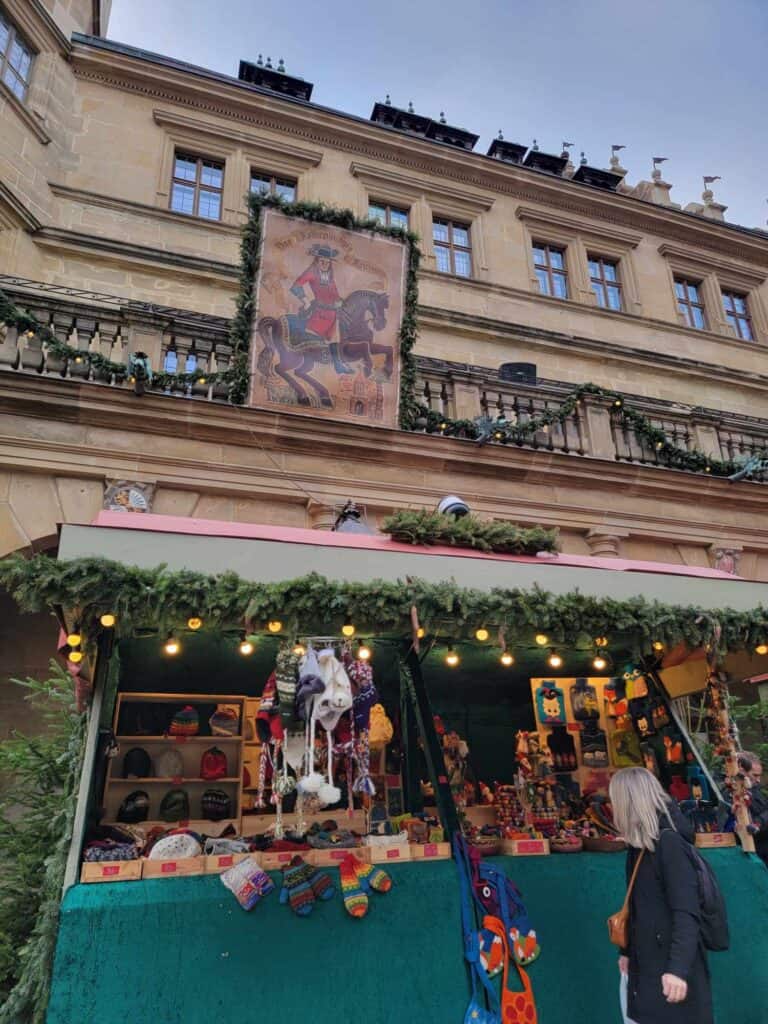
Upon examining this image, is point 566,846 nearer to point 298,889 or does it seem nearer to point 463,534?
point 298,889

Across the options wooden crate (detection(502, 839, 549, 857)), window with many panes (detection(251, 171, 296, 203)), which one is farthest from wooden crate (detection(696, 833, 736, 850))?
window with many panes (detection(251, 171, 296, 203))

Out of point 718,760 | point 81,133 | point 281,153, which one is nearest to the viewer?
point 718,760

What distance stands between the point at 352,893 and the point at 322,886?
0.21 metres

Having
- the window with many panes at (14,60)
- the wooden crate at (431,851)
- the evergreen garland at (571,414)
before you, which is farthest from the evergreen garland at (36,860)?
the window with many panes at (14,60)

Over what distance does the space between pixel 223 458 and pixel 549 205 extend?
14.0m

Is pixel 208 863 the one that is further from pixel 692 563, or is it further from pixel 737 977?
pixel 692 563

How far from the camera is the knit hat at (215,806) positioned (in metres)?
7.26

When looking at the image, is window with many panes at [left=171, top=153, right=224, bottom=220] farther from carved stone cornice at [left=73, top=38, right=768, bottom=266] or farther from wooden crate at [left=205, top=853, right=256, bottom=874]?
wooden crate at [left=205, top=853, right=256, bottom=874]

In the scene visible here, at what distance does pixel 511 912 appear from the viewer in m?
4.62

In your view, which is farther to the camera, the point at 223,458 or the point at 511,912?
the point at 223,458

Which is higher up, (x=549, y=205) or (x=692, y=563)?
(x=549, y=205)

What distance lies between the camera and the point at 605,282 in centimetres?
1858

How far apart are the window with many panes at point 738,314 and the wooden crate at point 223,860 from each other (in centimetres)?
2079

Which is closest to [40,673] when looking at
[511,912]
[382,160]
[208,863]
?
[208,863]
